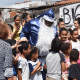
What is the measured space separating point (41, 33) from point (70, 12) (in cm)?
567

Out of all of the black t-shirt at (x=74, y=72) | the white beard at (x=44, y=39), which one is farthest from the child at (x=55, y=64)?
the white beard at (x=44, y=39)

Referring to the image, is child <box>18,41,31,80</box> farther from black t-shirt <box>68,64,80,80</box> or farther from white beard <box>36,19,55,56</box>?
black t-shirt <box>68,64,80,80</box>

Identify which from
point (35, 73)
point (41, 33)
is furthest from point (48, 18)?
point (35, 73)

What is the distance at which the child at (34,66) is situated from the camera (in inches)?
110

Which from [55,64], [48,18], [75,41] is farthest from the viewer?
[75,41]

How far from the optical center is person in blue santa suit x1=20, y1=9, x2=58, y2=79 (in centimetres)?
284

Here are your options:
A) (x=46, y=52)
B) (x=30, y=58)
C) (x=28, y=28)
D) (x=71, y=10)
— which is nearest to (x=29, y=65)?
(x=30, y=58)

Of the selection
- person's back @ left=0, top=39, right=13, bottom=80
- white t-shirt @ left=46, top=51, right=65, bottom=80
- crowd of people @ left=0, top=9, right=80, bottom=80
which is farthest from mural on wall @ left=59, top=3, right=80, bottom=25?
person's back @ left=0, top=39, right=13, bottom=80

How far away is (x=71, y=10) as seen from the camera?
8086 millimetres

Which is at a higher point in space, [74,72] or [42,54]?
[42,54]

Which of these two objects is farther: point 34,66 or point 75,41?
point 75,41

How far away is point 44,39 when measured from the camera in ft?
9.37

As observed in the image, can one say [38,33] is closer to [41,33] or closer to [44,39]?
A: [41,33]

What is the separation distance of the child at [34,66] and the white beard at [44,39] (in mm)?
123
